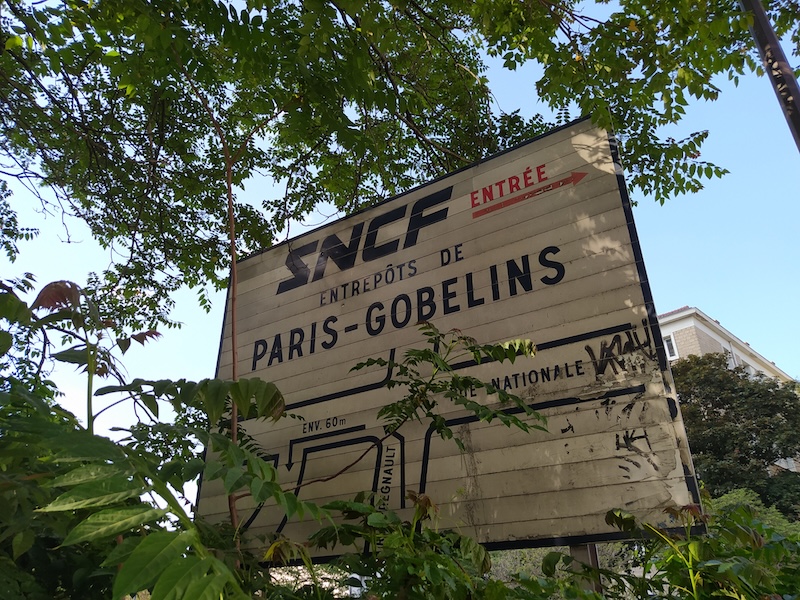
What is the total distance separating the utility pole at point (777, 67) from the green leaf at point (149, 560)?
3034 mm

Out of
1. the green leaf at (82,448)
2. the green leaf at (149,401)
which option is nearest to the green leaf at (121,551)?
the green leaf at (82,448)

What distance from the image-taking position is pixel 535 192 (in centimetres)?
403

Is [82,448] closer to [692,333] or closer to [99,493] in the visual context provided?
[99,493]

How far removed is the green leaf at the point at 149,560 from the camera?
94 centimetres

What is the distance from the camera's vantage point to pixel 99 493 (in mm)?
1039

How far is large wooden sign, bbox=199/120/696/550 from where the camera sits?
3146 millimetres

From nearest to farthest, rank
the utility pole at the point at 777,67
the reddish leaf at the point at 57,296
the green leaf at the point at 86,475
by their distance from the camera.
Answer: the green leaf at the point at 86,475, the reddish leaf at the point at 57,296, the utility pole at the point at 777,67

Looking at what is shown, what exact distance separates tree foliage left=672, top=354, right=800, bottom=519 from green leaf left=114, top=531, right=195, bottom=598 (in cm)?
2049

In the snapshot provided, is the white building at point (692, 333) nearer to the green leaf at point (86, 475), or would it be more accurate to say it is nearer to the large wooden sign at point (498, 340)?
the large wooden sign at point (498, 340)

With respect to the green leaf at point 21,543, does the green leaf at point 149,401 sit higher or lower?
higher

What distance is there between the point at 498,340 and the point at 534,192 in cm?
110

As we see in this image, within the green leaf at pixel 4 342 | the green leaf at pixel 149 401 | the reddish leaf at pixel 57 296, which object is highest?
the reddish leaf at pixel 57 296

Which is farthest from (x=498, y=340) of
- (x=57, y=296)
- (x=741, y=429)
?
(x=741, y=429)

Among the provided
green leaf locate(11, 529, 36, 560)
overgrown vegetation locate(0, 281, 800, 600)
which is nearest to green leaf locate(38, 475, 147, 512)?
overgrown vegetation locate(0, 281, 800, 600)
